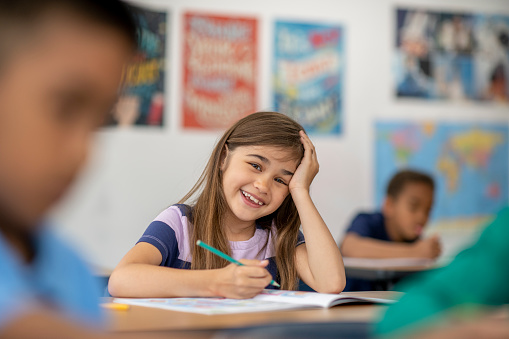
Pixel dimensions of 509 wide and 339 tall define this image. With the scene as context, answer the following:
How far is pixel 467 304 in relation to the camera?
21.5 inches

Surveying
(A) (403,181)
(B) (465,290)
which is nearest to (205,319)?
(B) (465,290)

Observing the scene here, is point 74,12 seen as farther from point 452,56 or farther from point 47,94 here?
point 452,56

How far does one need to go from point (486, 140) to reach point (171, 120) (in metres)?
2.04

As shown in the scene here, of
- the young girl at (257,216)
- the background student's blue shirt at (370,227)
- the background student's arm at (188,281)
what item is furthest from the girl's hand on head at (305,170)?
the background student's blue shirt at (370,227)

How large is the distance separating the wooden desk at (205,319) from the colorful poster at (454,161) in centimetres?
289

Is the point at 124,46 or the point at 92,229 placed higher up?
the point at 124,46

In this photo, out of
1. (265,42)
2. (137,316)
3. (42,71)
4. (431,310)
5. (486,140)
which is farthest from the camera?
(486,140)

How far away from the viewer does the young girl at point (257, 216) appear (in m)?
1.40

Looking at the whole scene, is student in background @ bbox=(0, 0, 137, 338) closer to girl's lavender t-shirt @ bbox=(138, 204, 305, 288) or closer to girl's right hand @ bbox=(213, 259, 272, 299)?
girl's right hand @ bbox=(213, 259, 272, 299)

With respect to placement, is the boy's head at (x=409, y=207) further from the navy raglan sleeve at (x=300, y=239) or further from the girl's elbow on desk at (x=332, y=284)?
the girl's elbow on desk at (x=332, y=284)

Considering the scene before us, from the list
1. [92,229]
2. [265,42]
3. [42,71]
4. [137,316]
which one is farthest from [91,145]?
[265,42]

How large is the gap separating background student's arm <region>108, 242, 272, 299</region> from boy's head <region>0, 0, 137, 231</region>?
2.79 ft

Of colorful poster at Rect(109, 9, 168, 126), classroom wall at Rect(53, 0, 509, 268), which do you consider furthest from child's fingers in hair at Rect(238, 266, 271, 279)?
colorful poster at Rect(109, 9, 168, 126)

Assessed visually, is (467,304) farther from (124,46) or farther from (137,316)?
(137,316)
